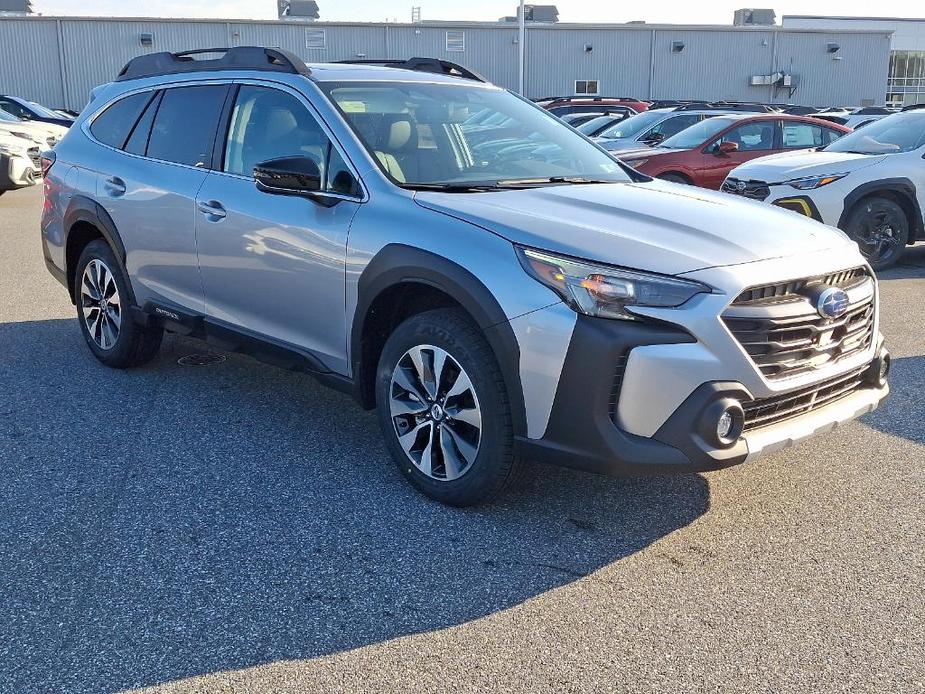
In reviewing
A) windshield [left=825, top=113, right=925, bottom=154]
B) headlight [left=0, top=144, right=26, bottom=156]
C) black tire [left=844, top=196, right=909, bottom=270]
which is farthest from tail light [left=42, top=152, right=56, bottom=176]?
headlight [left=0, top=144, right=26, bottom=156]

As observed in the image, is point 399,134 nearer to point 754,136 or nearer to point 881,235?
point 881,235

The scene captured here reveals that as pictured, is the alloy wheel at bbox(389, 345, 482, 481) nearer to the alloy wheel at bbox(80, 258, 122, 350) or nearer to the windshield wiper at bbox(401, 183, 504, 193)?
the windshield wiper at bbox(401, 183, 504, 193)

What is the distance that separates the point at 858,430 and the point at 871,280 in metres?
1.13

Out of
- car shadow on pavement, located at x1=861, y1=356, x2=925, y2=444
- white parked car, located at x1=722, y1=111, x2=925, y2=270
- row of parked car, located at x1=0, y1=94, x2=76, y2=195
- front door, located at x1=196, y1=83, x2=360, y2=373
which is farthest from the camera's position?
row of parked car, located at x1=0, y1=94, x2=76, y2=195

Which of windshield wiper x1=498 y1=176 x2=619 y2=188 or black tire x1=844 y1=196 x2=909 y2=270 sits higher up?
windshield wiper x1=498 y1=176 x2=619 y2=188

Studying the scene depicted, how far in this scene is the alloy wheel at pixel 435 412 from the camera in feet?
12.0

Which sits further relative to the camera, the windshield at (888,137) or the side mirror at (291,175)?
the windshield at (888,137)

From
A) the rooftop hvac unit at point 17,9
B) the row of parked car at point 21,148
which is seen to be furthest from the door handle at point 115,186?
the rooftop hvac unit at point 17,9

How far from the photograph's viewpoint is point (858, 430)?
4770 millimetres

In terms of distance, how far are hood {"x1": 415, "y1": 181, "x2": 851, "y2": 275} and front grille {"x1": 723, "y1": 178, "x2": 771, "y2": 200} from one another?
5.54 meters

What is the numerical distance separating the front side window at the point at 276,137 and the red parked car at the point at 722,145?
796 centimetres

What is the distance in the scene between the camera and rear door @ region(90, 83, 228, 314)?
4.95m

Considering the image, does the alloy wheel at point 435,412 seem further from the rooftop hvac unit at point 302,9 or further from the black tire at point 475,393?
the rooftop hvac unit at point 302,9

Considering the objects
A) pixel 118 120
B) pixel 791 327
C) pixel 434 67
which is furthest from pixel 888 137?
pixel 118 120
